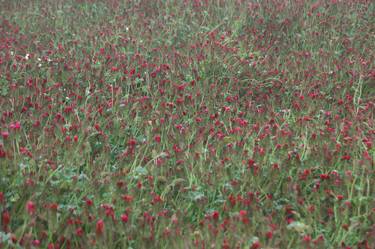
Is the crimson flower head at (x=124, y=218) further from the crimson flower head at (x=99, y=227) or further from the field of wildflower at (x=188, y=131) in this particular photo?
the crimson flower head at (x=99, y=227)

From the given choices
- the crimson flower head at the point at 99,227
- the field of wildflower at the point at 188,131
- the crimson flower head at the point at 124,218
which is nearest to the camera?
the crimson flower head at the point at 99,227

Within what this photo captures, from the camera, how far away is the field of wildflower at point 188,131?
3.20 metres

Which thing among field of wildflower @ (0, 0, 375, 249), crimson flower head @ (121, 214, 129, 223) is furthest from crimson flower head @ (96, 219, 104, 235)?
crimson flower head @ (121, 214, 129, 223)

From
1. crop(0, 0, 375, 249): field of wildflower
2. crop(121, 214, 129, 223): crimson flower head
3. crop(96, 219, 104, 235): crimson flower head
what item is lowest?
crop(0, 0, 375, 249): field of wildflower

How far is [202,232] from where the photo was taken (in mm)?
3299

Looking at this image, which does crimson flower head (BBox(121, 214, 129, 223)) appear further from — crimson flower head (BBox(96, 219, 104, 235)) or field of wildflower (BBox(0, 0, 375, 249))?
crimson flower head (BBox(96, 219, 104, 235))

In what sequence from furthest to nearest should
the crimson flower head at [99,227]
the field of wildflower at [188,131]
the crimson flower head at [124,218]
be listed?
1. the field of wildflower at [188,131]
2. the crimson flower head at [124,218]
3. the crimson flower head at [99,227]

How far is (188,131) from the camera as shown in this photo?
430 centimetres

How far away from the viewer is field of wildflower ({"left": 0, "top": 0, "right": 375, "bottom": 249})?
3.20 meters

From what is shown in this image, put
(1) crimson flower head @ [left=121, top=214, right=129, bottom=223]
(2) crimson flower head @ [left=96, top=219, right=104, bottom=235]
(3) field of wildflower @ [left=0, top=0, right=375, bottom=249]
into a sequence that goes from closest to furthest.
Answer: (2) crimson flower head @ [left=96, top=219, right=104, bottom=235], (1) crimson flower head @ [left=121, top=214, right=129, bottom=223], (3) field of wildflower @ [left=0, top=0, right=375, bottom=249]

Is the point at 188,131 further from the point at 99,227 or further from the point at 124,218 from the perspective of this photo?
the point at 99,227

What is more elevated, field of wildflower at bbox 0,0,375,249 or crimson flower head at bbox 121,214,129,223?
crimson flower head at bbox 121,214,129,223

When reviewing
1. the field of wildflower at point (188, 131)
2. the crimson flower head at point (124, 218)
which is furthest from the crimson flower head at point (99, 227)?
the crimson flower head at point (124, 218)

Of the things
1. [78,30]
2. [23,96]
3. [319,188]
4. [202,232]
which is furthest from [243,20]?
[202,232]
